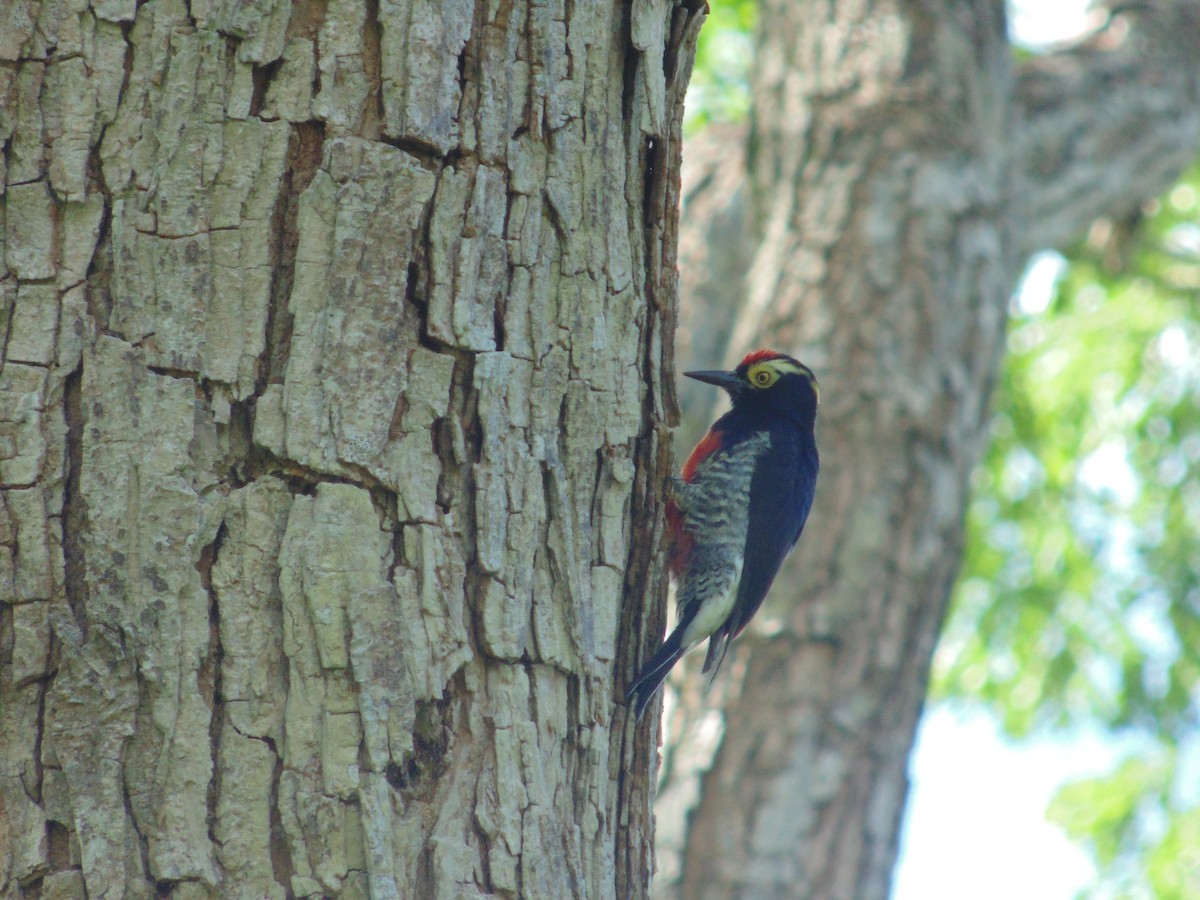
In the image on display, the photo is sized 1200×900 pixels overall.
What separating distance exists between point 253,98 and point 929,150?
3993 millimetres

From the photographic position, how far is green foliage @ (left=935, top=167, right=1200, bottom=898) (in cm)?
838

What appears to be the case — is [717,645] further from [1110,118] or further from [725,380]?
[1110,118]

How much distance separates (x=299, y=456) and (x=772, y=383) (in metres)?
2.87

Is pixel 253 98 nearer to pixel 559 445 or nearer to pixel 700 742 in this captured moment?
pixel 559 445

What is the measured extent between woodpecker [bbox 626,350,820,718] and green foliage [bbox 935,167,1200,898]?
4430mm

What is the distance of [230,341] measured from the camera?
1.92 meters

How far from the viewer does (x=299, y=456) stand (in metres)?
1.93

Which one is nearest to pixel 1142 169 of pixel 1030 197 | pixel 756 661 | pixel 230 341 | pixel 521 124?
pixel 1030 197

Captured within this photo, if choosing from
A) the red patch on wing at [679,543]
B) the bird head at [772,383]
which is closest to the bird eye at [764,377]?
the bird head at [772,383]

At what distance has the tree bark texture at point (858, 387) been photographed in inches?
185

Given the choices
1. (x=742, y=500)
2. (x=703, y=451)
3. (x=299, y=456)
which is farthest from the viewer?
(x=703, y=451)

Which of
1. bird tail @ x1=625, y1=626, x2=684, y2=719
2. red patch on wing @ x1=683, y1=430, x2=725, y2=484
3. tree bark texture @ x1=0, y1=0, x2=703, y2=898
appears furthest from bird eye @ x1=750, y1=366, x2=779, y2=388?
tree bark texture @ x1=0, y1=0, x2=703, y2=898

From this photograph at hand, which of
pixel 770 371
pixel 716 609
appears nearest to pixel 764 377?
pixel 770 371

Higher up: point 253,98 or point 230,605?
point 253,98
